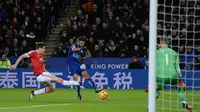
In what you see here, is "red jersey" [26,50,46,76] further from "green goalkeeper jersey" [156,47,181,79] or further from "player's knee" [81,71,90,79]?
"green goalkeeper jersey" [156,47,181,79]

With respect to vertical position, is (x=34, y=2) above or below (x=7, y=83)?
above

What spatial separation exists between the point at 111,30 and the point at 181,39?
33.7ft

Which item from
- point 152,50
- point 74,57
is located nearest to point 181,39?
point 74,57

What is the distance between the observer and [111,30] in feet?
78.8

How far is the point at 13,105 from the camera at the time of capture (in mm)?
14477

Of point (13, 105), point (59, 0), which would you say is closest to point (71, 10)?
point (59, 0)

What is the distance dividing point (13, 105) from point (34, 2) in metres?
13.8

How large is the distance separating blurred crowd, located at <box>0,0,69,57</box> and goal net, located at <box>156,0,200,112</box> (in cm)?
729

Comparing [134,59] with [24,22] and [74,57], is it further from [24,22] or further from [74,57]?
[24,22]

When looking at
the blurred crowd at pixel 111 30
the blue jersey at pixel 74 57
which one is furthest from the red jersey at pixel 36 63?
the blurred crowd at pixel 111 30

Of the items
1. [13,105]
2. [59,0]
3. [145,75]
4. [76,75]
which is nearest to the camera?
[13,105]

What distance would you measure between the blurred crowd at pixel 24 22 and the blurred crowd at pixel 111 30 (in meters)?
1.26

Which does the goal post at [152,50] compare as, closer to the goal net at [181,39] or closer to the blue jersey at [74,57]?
the goal net at [181,39]

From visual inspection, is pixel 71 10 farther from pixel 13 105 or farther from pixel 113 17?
pixel 13 105
